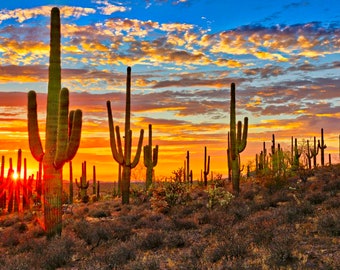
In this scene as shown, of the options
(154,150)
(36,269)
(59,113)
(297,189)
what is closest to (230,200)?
(297,189)

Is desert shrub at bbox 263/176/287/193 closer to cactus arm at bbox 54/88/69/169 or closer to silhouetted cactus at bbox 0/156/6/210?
cactus arm at bbox 54/88/69/169

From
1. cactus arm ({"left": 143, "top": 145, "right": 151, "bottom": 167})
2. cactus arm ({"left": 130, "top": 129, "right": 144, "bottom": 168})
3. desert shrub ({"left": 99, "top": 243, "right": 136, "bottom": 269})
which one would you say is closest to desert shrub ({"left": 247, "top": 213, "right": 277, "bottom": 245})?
desert shrub ({"left": 99, "top": 243, "right": 136, "bottom": 269})

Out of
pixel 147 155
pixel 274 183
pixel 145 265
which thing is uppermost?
pixel 147 155

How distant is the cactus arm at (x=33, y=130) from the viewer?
15789 millimetres

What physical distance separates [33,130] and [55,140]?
4.69 feet

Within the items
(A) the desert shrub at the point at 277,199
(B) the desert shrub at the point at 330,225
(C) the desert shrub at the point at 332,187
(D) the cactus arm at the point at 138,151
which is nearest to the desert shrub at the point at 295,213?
(B) the desert shrub at the point at 330,225

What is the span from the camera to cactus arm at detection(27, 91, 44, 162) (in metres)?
15.8

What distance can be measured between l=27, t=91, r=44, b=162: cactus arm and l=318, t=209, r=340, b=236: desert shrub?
384 inches

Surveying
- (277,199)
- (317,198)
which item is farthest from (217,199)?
(317,198)

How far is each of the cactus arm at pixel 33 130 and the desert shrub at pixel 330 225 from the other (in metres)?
9.75

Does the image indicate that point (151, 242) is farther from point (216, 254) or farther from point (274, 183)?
point (274, 183)

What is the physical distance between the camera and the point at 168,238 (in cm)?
1325

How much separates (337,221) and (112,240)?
679 cm

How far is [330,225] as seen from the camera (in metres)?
12.6
